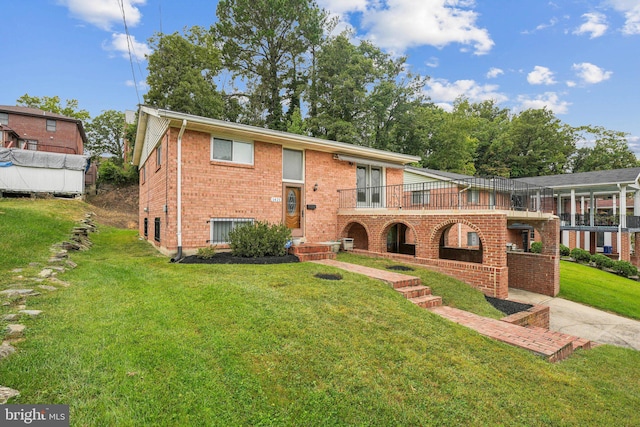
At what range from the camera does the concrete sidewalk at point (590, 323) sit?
260 inches

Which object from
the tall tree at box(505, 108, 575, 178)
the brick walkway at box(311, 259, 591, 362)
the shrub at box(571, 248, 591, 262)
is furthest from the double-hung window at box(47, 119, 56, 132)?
the tall tree at box(505, 108, 575, 178)

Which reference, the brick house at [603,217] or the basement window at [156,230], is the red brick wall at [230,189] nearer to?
the basement window at [156,230]

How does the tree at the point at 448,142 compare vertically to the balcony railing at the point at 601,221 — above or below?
above

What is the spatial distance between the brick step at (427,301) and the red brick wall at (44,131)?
33525 mm

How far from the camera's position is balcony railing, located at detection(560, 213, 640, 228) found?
60.8ft

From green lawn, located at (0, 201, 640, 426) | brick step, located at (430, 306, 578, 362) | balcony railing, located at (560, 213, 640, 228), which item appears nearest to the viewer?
green lawn, located at (0, 201, 640, 426)

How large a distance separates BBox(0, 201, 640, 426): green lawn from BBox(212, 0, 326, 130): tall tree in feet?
80.7

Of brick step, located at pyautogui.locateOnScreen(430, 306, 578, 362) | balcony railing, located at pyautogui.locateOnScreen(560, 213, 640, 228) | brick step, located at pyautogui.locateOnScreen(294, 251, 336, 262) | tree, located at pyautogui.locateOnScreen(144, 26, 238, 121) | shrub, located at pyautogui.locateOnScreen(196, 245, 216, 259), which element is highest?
tree, located at pyautogui.locateOnScreen(144, 26, 238, 121)

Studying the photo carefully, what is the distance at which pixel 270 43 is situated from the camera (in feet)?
88.3

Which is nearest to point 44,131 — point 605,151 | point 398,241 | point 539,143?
point 398,241

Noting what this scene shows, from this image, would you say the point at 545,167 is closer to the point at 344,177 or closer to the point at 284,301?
the point at 344,177

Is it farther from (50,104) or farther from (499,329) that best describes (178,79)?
(499,329)

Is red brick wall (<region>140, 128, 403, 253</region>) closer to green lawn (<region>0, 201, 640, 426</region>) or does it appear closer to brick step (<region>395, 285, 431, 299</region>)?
green lawn (<region>0, 201, 640, 426</region>)

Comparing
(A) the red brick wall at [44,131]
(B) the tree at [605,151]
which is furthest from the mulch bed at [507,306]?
(B) the tree at [605,151]
